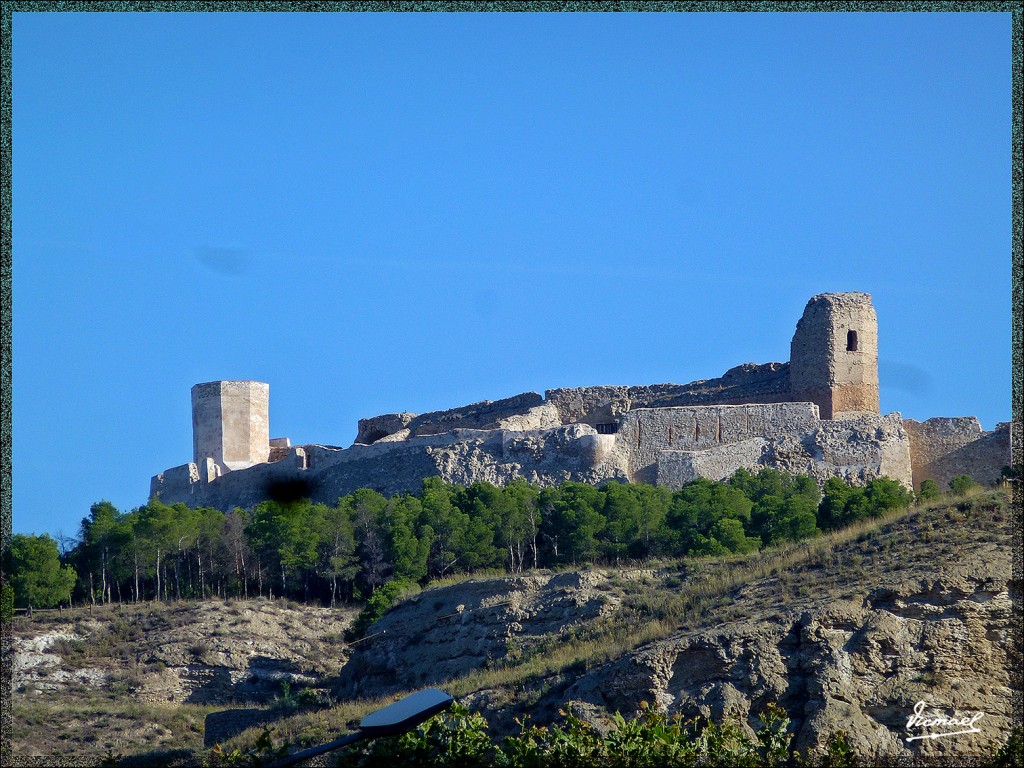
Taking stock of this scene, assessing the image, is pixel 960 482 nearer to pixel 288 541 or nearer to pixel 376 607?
pixel 376 607

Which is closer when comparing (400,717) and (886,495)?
(400,717)

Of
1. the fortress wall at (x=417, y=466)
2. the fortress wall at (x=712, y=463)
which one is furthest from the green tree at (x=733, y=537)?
the fortress wall at (x=417, y=466)

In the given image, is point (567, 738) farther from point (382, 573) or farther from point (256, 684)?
point (382, 573)

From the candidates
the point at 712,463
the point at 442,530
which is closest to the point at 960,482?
the point at 712,463

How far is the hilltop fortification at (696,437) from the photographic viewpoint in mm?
33250

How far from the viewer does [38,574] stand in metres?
31.7

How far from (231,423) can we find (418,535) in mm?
9828

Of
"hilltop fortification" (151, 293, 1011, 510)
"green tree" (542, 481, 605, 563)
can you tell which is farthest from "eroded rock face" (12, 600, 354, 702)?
"hilltop fortification" (151, 293, 1011, 510)

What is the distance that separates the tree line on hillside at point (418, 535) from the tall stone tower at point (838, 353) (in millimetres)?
2421

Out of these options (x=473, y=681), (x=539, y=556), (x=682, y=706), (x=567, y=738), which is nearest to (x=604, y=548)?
(x=539, y=556)

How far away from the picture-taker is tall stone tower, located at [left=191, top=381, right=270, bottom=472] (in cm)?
4025

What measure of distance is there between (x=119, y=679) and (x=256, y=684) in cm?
209

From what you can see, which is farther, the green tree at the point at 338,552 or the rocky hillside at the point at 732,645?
the green tree at the point at 338,552

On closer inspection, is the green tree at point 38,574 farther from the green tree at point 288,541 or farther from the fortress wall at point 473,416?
the fortress wall at point 473,416
